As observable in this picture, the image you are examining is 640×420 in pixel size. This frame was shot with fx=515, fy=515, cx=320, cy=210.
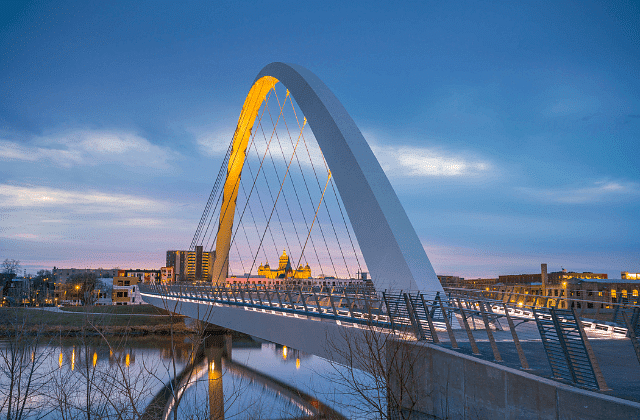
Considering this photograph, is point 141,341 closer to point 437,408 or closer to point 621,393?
point 437,408

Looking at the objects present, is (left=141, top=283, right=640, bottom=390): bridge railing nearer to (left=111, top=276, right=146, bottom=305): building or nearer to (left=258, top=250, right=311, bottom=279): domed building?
(left=111, top=276, right=146, bottom=305): building

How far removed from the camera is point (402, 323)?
1117 centimetres

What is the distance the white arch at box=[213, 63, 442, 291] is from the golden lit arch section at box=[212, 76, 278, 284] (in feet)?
42.5

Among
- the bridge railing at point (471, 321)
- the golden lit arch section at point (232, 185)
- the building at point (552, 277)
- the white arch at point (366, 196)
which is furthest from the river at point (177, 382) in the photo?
the building at point (552, 277)

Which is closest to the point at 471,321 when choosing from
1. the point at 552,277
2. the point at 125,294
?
the point at 552,277

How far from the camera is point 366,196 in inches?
699

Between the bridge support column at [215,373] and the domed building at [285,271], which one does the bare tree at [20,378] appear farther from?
the domed building at [285,271]

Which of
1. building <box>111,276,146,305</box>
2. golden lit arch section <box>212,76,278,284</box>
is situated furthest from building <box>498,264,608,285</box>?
building <box>111,276,146,305</box>

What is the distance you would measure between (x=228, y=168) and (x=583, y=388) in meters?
36.2

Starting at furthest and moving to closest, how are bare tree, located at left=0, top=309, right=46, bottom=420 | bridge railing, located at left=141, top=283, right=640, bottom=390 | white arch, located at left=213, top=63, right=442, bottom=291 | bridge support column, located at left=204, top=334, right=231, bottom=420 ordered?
bridge support column, located at left=204, top=334, right=231, bottom=420
white arch, located at left=213, top=63, right=442, bottom=291
bare tree, located at left=0, top=309, right=46, bottom=420
bridge railing, located at left=141, top=283, right=640, bottom=390

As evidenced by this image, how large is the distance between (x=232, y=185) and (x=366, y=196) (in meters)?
23.8

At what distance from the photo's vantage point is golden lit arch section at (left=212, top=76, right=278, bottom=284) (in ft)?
123

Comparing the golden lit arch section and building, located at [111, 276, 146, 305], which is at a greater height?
the golden lit arch section

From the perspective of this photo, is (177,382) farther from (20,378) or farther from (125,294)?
(125,294)
